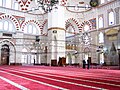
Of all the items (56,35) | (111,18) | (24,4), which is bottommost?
(56,35)

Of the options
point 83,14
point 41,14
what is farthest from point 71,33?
point 41,14

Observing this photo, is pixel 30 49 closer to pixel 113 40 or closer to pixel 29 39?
pixel 29 39

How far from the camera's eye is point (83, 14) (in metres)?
18.5

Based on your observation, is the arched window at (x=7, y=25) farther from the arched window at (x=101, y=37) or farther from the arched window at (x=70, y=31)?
the arched window at (x=101, y=37)

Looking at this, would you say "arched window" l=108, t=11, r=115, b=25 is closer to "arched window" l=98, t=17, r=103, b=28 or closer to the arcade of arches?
the arcade of arches

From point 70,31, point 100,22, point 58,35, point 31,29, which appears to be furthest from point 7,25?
point 100,22

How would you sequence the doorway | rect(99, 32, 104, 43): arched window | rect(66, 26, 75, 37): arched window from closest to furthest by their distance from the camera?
the doorway < rect(99, 32, 104, 43): arched window < rect(66, 26, 75, 37): arched window

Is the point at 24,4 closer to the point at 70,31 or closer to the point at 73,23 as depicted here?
the point at 73,23

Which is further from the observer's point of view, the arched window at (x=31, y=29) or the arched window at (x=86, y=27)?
the arched window at (x=86, y=27)

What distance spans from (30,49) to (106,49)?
7086 millimetres

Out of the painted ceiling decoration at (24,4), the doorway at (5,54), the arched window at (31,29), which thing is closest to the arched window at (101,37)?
the arched window at (31,29)

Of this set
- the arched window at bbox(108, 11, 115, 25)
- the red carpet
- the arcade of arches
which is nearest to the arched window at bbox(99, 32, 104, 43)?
the arcade of arches

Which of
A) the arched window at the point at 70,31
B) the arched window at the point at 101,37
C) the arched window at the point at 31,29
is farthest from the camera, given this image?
the arched window at the point at 70,31

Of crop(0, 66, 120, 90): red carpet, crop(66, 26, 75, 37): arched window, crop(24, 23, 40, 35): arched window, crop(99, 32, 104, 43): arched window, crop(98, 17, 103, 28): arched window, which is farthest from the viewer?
crop(66, 26, 75, 37): arched window
